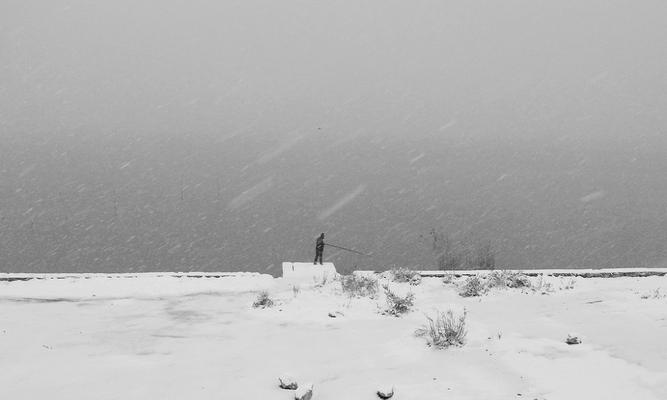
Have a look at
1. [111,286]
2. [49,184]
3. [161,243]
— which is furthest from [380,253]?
[49,184]

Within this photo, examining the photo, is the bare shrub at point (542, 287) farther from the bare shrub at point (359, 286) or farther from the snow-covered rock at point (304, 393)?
the snow-covered rock at point (304, 393)

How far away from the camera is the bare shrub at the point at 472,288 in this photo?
997 centimetres

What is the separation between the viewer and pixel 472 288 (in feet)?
32.9

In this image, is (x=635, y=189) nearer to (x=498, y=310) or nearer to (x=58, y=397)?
(x=498, y=310)

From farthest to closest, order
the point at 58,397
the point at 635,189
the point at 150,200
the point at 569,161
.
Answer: the point at 569,161 → the point at 635,189 → the point at 150,200 → the point at 58,397

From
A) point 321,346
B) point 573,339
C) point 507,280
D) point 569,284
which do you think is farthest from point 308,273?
point 573,339

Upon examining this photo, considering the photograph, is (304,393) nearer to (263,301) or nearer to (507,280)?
(263,301)

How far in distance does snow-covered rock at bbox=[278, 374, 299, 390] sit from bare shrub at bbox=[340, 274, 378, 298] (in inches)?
162

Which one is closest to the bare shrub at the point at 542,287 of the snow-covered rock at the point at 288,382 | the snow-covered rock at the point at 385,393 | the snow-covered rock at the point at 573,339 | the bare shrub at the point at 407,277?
the bare shrub at the point at 407,277

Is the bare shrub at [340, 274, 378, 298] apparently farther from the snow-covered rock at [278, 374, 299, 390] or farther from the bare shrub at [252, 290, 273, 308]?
the snow-covered rock at [278, 374, 299, 390]

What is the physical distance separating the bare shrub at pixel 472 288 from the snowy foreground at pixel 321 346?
0.15m

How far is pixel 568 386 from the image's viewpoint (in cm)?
560

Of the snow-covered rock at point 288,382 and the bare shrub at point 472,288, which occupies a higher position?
the bare shrub at point 472,288

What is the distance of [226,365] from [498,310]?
14.7ft
